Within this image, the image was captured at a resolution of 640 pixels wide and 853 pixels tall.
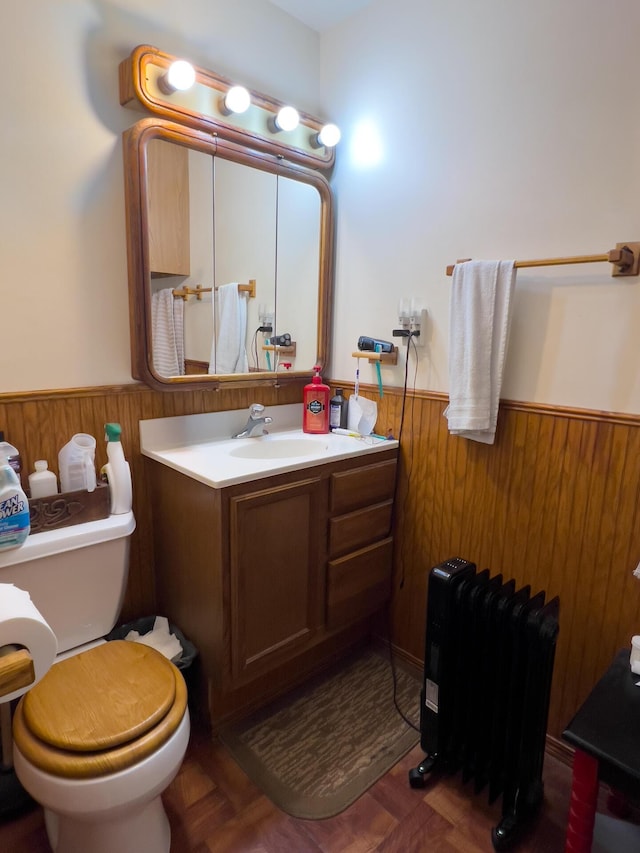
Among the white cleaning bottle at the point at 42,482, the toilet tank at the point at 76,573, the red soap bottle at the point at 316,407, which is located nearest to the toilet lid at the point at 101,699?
the toilet tank at the point at 76,573

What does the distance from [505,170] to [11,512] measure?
5.61 ft

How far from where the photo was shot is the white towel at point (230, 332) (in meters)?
1.82

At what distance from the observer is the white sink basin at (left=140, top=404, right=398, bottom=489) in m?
1.50

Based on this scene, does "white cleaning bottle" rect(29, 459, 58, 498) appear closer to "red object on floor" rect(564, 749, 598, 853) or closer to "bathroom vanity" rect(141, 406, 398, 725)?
"bathroom vanity" rect(141, 406, 398, 725)

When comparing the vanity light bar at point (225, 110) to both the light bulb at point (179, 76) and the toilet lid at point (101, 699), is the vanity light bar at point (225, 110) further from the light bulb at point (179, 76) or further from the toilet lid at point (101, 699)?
the toilet lid at point (101, 699)

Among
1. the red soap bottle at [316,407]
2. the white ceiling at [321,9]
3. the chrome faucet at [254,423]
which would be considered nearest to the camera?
the white ceiling at [321,9]

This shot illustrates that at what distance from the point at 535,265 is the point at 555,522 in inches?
30.6

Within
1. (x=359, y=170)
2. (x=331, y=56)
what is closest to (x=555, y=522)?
(x=359, y=170)

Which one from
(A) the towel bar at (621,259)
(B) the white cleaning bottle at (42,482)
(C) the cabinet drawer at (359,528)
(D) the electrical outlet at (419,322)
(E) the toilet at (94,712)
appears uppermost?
(A) the towel bar at (621,259)

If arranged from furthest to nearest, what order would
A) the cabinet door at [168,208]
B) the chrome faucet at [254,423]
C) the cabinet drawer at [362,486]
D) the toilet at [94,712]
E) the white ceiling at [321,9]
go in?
the chrome faucet at [254,423] < the white ceiling at [321,9] < the cabinet drawer at [362,486] < the cabinet door at [168,208] < the toilet at [94,712]

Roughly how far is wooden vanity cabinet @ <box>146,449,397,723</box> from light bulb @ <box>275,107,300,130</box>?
1.23 metres

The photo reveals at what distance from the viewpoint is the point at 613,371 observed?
1383 mm

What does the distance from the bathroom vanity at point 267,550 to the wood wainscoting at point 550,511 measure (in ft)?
0.53

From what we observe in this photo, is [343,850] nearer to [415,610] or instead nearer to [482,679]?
[482,679]
